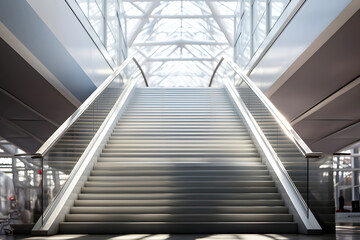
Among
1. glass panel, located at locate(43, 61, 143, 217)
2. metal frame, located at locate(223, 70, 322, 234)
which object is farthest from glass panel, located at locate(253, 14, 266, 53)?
glass panel, located at locate(43, 61, 143, 217)

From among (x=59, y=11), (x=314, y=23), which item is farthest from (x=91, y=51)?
(x=314, y=23)

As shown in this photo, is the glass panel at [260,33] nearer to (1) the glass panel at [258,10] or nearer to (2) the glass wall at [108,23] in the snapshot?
(1) the glass panel at [258,10]

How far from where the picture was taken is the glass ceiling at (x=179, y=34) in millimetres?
26281

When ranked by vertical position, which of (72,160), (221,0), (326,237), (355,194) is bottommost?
(355,194)

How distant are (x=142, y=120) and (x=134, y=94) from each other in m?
3.04

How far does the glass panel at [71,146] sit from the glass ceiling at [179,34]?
15.1m

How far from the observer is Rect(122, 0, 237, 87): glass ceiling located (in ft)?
86.2

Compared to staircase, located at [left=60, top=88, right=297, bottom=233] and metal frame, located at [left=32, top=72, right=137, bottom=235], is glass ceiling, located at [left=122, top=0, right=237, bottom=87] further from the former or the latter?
metal frame, located at [left=32, top=72, right=137, bottom=235]

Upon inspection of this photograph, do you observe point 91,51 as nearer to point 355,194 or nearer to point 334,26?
point 334,26

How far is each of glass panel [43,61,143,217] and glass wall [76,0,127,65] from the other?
2.16m

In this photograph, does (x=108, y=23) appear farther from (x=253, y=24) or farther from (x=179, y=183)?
(x=179, y=183)

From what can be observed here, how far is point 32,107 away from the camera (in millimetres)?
13602

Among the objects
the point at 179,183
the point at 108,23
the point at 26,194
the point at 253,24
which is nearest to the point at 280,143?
the point at 179,183

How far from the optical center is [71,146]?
7.67 m
